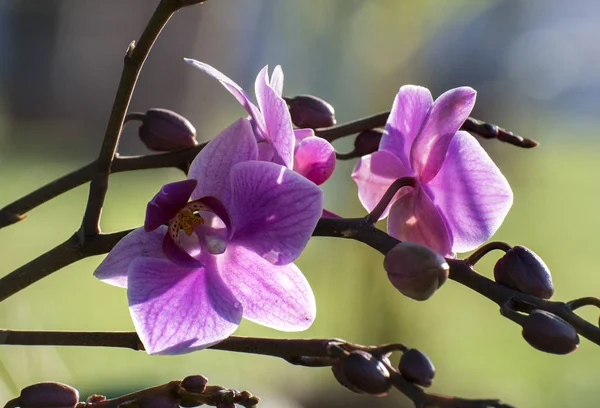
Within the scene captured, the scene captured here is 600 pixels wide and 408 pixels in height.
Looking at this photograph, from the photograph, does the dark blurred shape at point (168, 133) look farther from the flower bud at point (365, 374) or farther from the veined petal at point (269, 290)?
the flower bud at point (365, 374)

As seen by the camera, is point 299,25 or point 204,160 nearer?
point 204,160

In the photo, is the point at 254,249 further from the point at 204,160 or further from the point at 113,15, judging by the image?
the point at 113,15

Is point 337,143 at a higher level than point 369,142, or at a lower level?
lower

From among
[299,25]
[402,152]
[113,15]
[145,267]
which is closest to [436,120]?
[402,152]

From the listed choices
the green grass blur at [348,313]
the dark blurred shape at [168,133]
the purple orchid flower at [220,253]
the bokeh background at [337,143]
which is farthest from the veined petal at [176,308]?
the green grass blur at [348,313]

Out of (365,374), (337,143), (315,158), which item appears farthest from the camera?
(337,143)

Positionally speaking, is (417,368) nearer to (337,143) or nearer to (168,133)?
(168,133)

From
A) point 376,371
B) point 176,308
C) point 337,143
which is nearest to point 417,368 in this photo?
point 376,371
